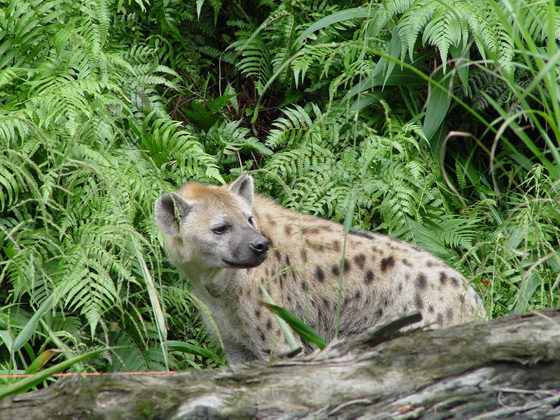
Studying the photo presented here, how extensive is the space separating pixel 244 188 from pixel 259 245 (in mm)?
681

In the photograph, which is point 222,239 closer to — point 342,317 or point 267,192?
point 342,317

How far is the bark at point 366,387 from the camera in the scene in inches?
83.7

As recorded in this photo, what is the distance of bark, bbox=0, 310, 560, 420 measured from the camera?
2125mm

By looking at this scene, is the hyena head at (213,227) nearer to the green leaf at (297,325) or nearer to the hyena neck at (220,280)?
the hyena neck at (220,280)

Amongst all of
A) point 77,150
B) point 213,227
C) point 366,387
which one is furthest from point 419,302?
point 77,150

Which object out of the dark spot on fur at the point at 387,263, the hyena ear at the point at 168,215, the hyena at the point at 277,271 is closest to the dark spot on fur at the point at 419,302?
the hyena at the point at 277,271

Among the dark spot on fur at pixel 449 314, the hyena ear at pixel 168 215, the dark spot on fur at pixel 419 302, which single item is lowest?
the dark spot on fur at pixel 449 314

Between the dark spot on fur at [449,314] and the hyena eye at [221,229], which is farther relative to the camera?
the hyena eye at [221,229]

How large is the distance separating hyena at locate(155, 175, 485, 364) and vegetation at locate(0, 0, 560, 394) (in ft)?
0.86

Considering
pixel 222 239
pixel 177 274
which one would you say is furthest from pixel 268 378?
pixel 177 274

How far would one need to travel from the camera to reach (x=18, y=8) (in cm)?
554

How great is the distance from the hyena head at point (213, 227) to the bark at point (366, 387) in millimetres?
2258

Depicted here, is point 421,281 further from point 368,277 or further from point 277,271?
point 277,271

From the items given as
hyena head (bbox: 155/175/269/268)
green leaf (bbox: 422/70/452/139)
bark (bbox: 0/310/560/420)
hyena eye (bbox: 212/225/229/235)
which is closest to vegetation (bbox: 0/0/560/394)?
green leaf (bbox: 422/70/452/139)
